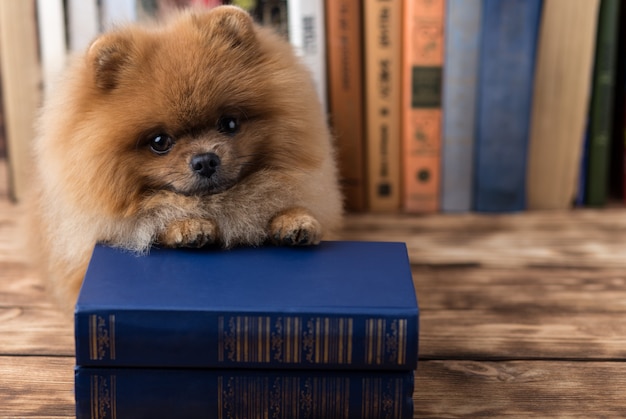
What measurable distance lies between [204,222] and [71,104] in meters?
0.27

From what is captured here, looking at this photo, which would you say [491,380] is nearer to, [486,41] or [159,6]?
[486,41]

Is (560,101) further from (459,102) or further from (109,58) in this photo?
(109,58)

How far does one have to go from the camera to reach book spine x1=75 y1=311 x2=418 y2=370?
0.97m

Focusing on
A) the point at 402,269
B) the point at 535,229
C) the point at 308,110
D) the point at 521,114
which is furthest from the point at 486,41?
the point at 402,269

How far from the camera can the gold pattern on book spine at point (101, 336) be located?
3.17 feet

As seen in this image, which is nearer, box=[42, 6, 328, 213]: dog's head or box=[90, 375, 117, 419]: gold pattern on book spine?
box=[90, 375, 117, 419]: gold pattern on book spine

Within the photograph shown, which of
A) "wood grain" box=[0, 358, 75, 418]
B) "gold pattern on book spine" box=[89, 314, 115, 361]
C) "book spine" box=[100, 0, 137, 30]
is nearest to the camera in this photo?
A: "gold pattern on book spine" box=[89, 314, 115, 361]

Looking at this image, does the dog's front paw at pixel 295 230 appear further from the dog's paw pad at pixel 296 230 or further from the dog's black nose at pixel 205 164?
the dog's black nose at pixel 205 164

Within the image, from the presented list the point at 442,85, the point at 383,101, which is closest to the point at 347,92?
the point at 383,101

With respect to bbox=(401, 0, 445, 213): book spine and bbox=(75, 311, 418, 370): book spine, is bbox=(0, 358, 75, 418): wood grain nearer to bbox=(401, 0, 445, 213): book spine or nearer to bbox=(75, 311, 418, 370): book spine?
bbox=(75, 311, 418, 370): book spine

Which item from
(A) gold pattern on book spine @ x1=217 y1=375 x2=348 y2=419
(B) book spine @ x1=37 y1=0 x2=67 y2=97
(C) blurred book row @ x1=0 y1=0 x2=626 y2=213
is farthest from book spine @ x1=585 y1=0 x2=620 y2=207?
(B) book spine @ x1=37 y1=0 x2=67 y2=97

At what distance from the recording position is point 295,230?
116 centimetres

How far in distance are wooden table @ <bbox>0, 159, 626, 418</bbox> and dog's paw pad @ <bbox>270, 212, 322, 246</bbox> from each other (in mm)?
268

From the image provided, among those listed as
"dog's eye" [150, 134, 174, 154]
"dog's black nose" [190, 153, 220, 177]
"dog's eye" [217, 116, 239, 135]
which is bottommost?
"dog's black nose" [190, 153, 220, 177]
